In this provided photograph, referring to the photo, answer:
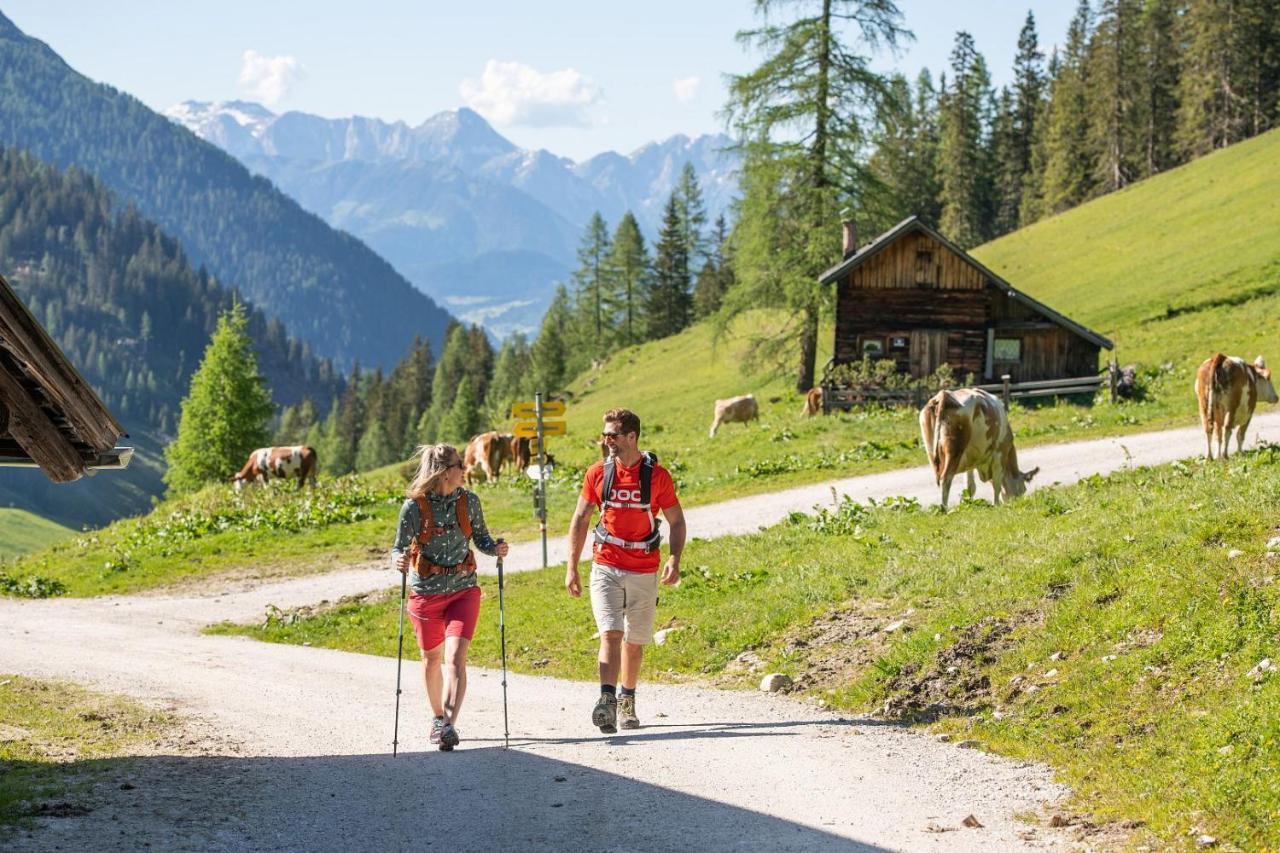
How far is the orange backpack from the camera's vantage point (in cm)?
970

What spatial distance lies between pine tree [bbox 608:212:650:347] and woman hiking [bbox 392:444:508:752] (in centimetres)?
10033

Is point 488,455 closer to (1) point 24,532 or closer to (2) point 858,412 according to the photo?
(2) point 858,412

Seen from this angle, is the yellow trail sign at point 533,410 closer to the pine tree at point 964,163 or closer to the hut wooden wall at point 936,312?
the hut wooden wall at point 936,312

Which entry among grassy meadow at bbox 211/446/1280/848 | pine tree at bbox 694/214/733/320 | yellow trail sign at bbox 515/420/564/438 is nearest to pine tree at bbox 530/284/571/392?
pine tree at bbox 694/214/733/320

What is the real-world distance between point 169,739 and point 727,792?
484 cm

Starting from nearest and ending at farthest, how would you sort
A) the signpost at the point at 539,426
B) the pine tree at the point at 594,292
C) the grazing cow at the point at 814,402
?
1. the signpost at the point at 539,426
2. the grazing cow at the point at 814,402
3. the pine tree at the point at 594,292

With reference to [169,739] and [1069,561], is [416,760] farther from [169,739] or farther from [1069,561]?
[1069,561]

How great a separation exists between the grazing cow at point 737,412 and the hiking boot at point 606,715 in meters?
34.3

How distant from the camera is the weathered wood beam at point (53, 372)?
317 inches

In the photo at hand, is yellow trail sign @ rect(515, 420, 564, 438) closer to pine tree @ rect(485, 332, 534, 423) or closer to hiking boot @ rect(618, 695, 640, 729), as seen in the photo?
Result: hiking boot @ rect(618, 695, 640, 729)

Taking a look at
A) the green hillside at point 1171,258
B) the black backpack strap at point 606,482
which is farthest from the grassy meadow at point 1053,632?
the green hillside at point 1171,258

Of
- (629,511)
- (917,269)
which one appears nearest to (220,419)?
(917,269)

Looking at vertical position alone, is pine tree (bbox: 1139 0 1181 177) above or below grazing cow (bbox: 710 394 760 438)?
above

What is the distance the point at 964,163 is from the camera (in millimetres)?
95750
